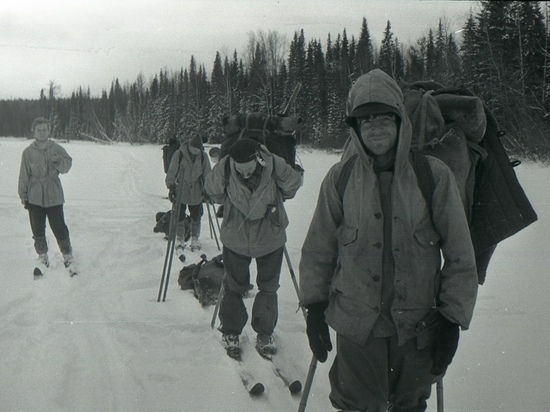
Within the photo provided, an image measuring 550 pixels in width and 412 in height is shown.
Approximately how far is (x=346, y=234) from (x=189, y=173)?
243 inches

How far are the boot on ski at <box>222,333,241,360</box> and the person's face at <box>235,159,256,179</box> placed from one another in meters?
1.34

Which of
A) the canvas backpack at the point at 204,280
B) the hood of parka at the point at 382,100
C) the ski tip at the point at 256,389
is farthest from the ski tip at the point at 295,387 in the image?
the canvas backpack at the point at 204,280

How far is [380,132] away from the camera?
2.05 m

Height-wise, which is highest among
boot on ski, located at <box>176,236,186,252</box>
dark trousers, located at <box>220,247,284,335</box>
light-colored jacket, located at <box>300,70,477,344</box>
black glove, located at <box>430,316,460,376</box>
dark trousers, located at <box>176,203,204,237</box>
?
light-colored jacket, located at <box>300,70,477,344</box>

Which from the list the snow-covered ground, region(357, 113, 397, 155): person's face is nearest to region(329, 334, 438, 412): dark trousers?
region(357, 113, 397, 155): person's face

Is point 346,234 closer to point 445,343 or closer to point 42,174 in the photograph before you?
point 445,343

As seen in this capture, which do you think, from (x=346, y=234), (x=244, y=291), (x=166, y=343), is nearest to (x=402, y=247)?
(x=346, y=234)

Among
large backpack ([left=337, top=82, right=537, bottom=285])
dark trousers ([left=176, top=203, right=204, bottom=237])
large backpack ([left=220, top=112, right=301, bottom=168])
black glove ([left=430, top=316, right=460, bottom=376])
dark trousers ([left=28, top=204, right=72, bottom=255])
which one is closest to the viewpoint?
black glove ([left=430, top=316, right=460, bottom=376])

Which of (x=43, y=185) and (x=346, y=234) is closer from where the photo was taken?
(x=346, y=234)

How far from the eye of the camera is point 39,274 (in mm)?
5941

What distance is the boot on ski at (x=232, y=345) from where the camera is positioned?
3.76 metres

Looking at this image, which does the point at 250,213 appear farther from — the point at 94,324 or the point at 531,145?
the point at 531,145

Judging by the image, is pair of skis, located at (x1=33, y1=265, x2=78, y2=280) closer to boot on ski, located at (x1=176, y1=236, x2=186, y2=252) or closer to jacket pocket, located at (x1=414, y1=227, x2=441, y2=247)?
boot on ski, located at (x1=176, y1=236, x2=186, y2=252)

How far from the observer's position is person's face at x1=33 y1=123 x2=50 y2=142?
622cm
